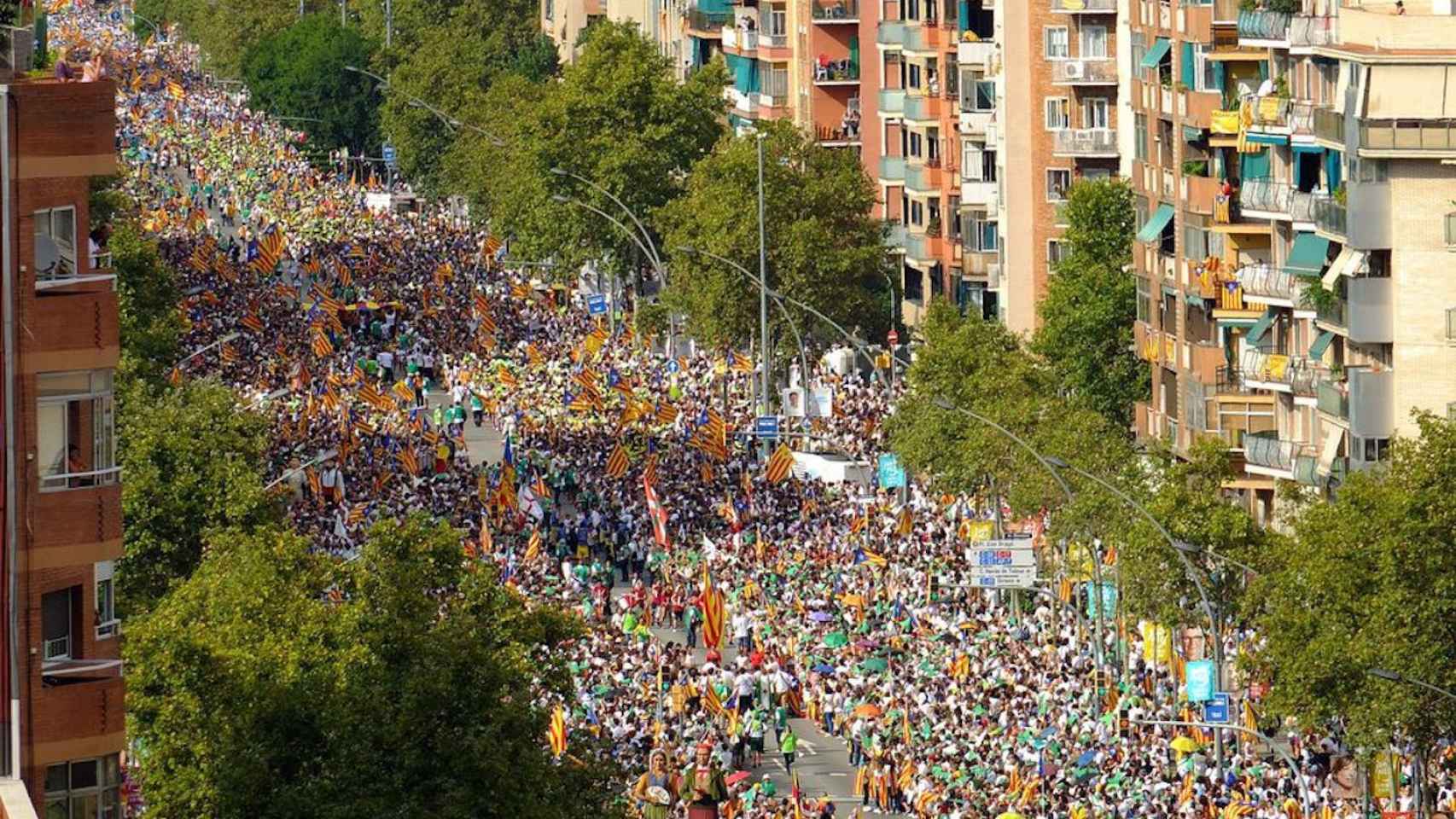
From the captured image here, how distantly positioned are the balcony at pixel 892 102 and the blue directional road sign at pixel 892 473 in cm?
3853

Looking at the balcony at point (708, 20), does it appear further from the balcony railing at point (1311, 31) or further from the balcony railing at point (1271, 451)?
the balcony railing at point (1311, 31)

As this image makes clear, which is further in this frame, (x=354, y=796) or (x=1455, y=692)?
(x=1455, y=692)

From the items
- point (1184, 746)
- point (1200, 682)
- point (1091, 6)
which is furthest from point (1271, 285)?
point (1091, 6)

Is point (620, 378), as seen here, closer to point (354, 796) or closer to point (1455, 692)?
point (1455, 692)

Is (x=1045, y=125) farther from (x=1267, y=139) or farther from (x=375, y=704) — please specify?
(x=375, y=704)

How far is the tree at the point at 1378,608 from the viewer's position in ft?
241

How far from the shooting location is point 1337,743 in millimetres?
81562

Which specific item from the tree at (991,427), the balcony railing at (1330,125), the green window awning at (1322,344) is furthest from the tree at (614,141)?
the balcony railing at (1330,125)

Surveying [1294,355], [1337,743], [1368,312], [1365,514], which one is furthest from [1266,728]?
[1294,355]

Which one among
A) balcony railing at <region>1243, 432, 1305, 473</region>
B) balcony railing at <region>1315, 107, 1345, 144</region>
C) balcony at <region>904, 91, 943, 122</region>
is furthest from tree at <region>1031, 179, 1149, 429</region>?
balcony at <region>904, 91, 943, 122</region>

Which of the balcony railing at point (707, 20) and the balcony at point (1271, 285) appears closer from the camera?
the balcony at point (1271, 285)

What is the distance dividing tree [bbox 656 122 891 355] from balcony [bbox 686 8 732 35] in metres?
44.5

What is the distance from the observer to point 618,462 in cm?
11712

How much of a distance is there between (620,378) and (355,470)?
17.6 metres
